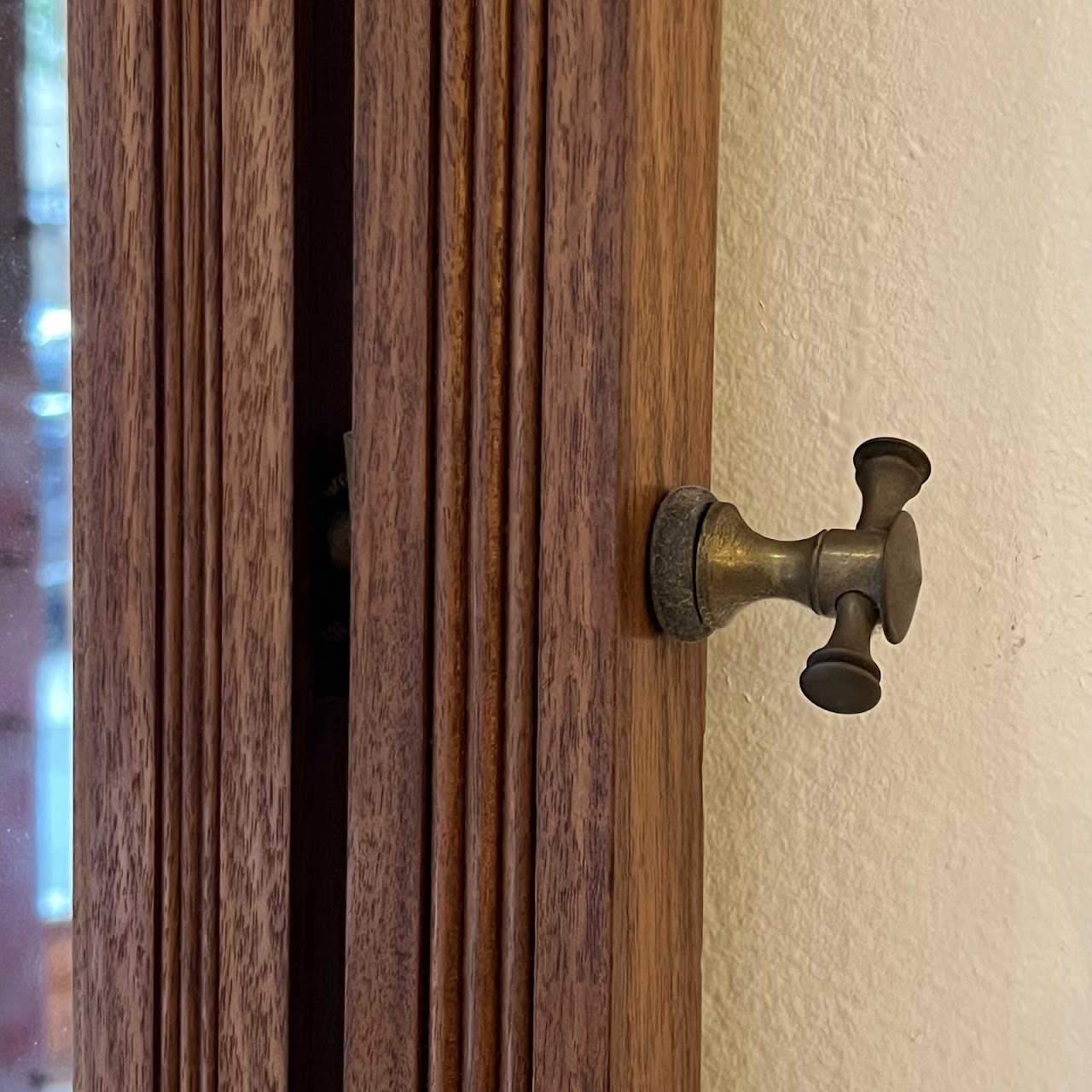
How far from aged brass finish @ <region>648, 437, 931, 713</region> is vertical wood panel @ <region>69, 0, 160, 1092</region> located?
5.1 inches

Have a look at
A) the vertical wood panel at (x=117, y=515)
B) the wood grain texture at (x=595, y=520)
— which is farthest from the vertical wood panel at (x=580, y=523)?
the vertical wood panel at (x=117, y=515)

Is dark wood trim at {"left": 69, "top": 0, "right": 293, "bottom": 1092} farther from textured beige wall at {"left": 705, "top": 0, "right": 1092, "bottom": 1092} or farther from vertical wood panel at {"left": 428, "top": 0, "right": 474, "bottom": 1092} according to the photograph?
textured beige wall at {"left": 705, "top": 0, "right": 1092, "bottom": 1092}

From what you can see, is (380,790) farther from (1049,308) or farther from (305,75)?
(1049,308)

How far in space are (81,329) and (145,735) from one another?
0.34 ft

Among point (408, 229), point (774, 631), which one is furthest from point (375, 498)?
point (774, 631)

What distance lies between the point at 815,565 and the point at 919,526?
139mm

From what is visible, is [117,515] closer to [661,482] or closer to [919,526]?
[661,482]

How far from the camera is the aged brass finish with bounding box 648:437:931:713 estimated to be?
0.94ft

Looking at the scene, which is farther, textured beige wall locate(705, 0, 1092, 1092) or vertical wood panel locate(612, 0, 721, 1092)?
textured beige wall locate(705, 0, 1092, 1092)

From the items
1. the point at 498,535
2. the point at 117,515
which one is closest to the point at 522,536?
the point at 498,535

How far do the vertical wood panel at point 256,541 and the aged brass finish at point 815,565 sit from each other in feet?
0.31

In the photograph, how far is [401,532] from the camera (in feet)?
0.93

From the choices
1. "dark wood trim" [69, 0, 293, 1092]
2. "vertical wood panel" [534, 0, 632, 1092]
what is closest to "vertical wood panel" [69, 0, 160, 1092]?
"dark wood trim" [69, 0, 293, 1092]

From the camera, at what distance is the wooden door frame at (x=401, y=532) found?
28cm
